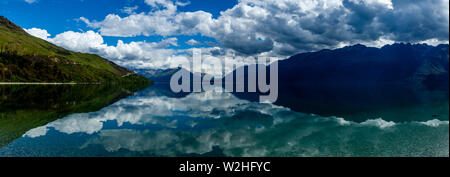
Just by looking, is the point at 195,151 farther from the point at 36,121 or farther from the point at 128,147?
the point at 36,121

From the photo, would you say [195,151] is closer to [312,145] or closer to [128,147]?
[128,147]

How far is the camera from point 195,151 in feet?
85.9

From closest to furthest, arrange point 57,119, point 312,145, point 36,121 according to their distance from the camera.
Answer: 1. point 312,145
2. point 36,121
3. point 57,119

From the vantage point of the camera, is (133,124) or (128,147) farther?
(133,124)
